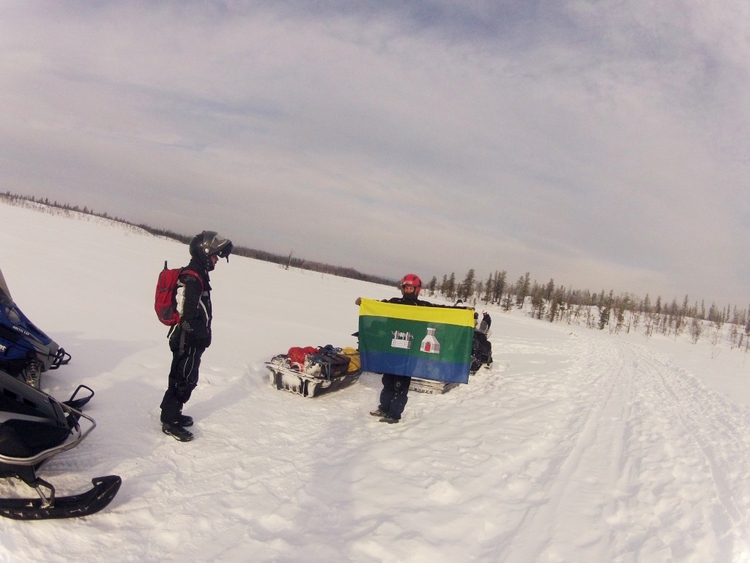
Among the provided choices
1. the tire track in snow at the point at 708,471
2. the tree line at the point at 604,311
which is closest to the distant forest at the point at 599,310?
the tree line at the point at 604,311

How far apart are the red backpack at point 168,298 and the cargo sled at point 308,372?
2369 mm

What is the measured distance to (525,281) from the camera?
82.5 meters

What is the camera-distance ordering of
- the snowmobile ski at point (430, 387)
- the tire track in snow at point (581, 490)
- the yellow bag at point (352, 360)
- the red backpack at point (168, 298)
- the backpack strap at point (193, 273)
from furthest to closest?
the snowmobile ski at point (430, 387)
the yellow bag at point (352, 360)
the backpack strap at point (193, 273)
the red backpack at point (168, 298)
the tire track in snow at point (581, 490)

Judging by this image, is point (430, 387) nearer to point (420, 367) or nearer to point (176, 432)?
point (420, 367)

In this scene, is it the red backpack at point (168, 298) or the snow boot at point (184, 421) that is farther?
the snow boot at point (184, 421)

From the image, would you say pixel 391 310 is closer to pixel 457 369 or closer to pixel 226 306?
pixel 457 369

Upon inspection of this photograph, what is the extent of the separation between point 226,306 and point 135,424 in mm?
8960

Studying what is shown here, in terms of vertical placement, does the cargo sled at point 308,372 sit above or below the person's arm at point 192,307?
below

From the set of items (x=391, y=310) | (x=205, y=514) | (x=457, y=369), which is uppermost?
(x=391, y=310)

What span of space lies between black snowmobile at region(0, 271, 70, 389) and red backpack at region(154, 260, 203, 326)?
136cm

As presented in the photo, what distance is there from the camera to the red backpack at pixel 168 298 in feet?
13.1

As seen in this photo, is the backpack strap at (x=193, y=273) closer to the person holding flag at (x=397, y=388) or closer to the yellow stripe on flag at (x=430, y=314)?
the person holding flag at (x=397, y=388)

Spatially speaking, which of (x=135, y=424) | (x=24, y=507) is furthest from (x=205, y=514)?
(x=135, y=424)

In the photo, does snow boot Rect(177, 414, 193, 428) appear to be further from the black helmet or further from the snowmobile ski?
the snowmobile ski
